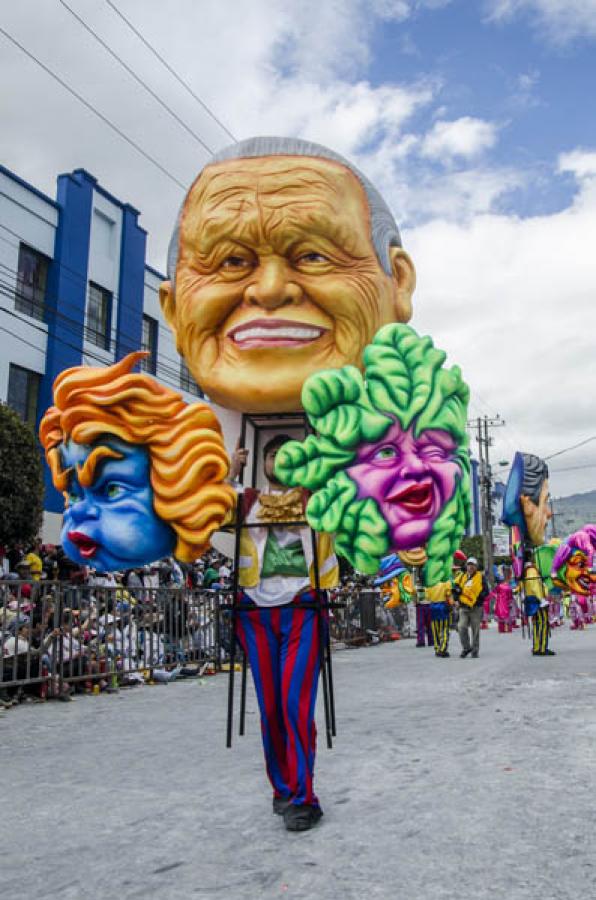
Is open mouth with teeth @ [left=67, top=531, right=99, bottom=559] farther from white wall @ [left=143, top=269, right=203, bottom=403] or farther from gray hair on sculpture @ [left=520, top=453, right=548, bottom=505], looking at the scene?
white wall @ [left=143, top=269, right=203, bottom=403]

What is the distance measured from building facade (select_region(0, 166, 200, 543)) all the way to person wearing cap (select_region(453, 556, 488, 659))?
6.32 meters

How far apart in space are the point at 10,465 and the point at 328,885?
9341 millimetres

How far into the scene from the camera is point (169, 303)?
4.17 metres

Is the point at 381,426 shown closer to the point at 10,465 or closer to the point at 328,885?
the point at 328,885

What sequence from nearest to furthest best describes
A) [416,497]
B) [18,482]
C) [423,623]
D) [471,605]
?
[416,497] → [18,482] → [471,605] → [423,623]

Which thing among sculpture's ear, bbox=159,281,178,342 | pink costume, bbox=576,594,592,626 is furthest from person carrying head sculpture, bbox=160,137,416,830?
pink costume, bbox=576,594,592,626

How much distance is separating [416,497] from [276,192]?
1519 millimetres

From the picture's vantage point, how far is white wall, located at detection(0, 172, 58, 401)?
16.7 meters

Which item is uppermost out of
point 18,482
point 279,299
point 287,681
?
point 18,482

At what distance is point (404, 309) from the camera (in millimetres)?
Result: 4082

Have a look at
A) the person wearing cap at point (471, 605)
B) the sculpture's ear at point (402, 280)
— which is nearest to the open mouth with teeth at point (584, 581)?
the person wearing cap at point (471, 605)

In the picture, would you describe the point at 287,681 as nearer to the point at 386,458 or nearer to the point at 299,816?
the point at 299,816

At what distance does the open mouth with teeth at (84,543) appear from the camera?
3570 millimetres

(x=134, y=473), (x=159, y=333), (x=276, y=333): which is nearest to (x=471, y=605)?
(x=276, y=333)
